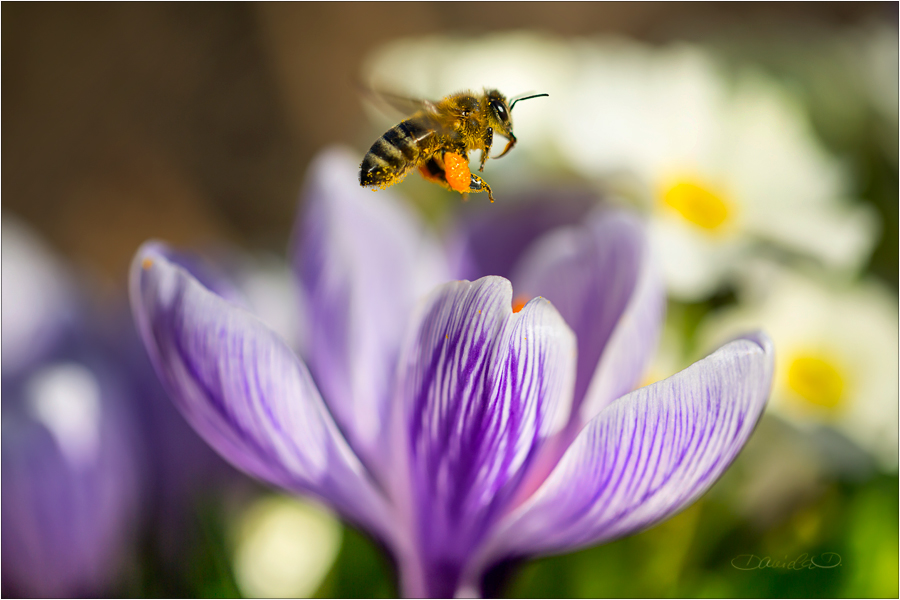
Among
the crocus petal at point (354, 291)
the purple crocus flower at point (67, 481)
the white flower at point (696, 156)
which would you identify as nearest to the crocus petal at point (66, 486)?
the purple crocus flower at point (67, 481)

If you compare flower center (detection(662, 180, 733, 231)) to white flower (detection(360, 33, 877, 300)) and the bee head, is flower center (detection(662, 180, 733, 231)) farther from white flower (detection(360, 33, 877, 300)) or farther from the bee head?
the bee head

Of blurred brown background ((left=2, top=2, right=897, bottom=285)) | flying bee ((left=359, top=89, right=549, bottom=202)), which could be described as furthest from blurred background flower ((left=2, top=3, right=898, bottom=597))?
blurred brown background ((left=2, top=2, right=897, bottom=285))

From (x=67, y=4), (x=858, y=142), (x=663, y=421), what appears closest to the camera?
(x=663, y=421)

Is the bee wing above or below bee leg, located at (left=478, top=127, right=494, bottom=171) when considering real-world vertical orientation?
above

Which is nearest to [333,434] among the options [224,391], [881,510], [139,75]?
[224,391]

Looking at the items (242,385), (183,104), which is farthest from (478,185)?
(183,104)

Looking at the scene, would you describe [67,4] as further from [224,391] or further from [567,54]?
[224,391]
